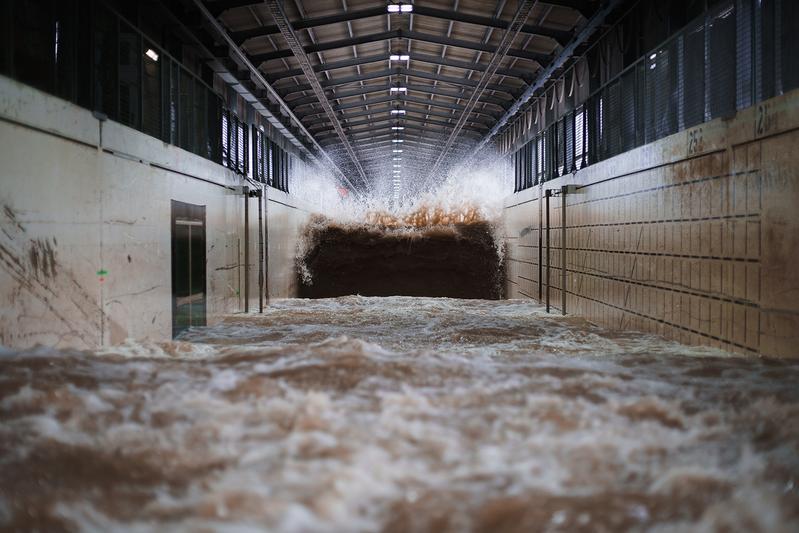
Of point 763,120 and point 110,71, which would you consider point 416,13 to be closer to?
point 110,71

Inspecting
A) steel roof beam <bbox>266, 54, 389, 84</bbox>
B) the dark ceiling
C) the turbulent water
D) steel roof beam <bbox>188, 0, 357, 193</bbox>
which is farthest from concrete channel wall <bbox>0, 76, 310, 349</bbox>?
steel roof beam <bbox>266, 54, 389, 84</bbox>

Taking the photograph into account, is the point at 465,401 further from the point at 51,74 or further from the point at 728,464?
the point at 51,74

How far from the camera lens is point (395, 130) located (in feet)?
57.4

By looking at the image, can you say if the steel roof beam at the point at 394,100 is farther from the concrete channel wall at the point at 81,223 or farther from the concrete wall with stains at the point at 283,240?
the concrete channel wall at the point at 81,223

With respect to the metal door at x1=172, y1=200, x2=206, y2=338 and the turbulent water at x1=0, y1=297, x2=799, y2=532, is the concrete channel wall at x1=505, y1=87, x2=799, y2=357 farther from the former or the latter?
the metal door at x1=172, y1=200, x2=206, y2=338

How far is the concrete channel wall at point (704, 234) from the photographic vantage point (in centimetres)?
473

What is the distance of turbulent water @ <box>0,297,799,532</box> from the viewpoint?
199 cm

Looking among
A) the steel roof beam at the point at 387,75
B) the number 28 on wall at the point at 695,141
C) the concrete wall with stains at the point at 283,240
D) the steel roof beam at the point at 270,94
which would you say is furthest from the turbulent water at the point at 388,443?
the concrete wall with stains at the point at 283,240

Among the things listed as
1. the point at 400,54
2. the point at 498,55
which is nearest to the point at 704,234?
the point at 498,55

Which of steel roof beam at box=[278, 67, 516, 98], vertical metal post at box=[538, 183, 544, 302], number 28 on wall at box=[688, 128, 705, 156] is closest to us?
number 28 on wall at box=[688, 128, 705, 156]

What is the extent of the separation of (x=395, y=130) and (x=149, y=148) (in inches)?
441

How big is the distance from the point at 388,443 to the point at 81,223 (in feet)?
12.7

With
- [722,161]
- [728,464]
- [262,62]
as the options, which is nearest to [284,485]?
[728,464]

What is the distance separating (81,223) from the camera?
5.28 m
